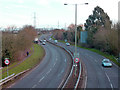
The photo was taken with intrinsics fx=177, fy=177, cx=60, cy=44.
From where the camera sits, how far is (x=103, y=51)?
50.8 metres

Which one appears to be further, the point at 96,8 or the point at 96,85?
the point at 96,8

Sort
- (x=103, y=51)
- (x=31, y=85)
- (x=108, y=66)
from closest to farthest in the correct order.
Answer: (x=31, y=85)
(x=108, y=66)
(x=103, y=51)

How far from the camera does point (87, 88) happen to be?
15711mm

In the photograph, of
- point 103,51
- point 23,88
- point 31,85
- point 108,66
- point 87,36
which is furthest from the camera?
point 87,36

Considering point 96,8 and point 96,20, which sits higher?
point 96,8

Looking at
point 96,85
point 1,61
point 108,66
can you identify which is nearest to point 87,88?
point 96,85

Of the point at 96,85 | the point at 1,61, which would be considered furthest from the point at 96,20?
the point at 96,85

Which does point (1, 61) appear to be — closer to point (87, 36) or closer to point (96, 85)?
point (96, 85)

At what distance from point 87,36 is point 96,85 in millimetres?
46102

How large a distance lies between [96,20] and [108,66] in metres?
37.0

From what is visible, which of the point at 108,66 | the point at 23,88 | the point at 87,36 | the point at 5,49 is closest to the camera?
the point at 23,88

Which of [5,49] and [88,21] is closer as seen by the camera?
[5,49]

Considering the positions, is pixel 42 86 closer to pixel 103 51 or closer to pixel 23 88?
pixel 23 88

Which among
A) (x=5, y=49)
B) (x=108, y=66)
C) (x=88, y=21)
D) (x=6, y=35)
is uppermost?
(x=88, y=21)
